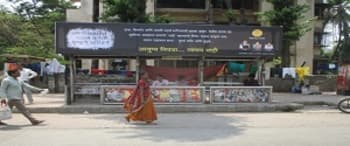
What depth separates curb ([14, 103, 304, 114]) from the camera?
21375 millimetres

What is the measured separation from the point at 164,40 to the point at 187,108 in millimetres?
2794

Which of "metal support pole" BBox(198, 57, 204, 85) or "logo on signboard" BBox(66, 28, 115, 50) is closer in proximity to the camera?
"logo on signboard" BBox(66, 28, 115, 50)

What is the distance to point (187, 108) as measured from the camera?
864 inches

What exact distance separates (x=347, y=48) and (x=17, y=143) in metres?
45.1

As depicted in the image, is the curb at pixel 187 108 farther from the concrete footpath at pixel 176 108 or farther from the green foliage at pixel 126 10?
the green foliage at pixel 126 10

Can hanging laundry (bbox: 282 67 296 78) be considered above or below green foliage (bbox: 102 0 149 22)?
below

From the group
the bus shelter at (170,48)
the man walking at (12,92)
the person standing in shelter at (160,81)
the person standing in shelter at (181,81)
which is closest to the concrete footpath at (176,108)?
the bus shelter at (170,48)

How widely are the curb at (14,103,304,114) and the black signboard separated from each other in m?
2.09

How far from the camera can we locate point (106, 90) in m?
22.4

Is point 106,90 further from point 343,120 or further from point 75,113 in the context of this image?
point 343,120

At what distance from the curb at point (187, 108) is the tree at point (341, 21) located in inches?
1225

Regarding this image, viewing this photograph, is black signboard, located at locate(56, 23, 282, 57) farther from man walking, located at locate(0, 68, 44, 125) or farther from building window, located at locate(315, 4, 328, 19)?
building window, located at locate(315, 4, 328, 19)

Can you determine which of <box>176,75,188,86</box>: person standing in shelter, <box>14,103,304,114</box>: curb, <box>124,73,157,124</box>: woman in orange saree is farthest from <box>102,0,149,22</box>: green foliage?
<box>124,73,157,124</box>: woman in orange saree

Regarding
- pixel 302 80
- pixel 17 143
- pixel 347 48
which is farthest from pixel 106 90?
pixel 347 48
